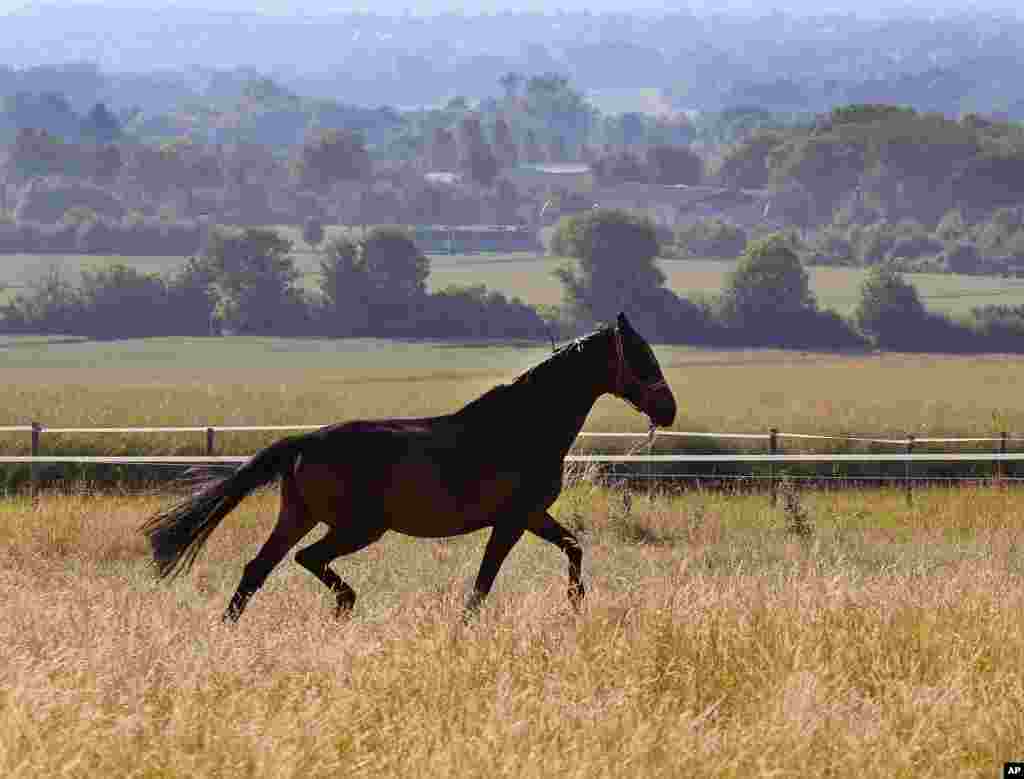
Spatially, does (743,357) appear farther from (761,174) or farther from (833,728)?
(761,174)

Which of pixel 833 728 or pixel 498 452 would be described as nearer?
pixel 833 728

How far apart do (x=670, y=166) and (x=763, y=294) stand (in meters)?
104

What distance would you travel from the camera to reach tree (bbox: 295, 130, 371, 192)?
598 feet

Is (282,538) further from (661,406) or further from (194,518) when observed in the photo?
(661,406)

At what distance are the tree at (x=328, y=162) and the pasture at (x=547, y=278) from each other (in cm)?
4294

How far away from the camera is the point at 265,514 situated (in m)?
15.6

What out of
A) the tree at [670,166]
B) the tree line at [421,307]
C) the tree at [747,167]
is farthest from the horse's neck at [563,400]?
the tree at [670,166]

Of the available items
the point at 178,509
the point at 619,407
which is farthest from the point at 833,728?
the point at 619,407

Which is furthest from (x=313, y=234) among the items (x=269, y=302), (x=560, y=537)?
(x=560, y=537)

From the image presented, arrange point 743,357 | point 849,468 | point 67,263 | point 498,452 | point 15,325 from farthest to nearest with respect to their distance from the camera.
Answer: point 67,263
point 15,325
point 743,357
point 849,468
point 498,452

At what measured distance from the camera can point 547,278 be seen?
117062mm

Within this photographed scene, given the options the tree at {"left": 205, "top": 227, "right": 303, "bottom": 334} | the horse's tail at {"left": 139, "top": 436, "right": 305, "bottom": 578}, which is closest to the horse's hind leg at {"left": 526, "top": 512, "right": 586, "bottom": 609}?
the horse's tail at {"left": 139, "top": 436, "right": 305, "bottom": 578}

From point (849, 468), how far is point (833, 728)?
1881cm

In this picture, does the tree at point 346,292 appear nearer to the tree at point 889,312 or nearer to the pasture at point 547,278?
the pasture at point 547,278
